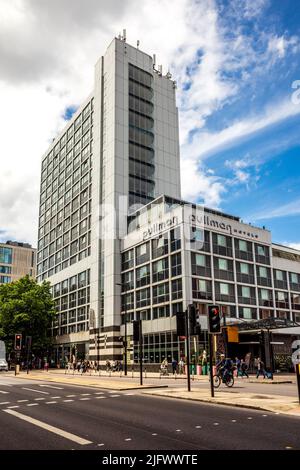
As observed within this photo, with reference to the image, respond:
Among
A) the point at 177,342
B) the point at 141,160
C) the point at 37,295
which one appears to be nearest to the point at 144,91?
the point at 141,160

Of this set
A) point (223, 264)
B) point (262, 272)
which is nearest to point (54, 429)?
point (223, 264)

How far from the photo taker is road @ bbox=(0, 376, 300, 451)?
7.84 m

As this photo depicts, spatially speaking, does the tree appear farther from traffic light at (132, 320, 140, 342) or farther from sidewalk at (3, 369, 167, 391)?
traffic light at (132, 320, 140, 342)

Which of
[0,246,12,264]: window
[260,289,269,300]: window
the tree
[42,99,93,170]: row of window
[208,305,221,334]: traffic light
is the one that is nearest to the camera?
[208,305,221,334]: traffic light

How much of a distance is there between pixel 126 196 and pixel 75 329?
2465cm

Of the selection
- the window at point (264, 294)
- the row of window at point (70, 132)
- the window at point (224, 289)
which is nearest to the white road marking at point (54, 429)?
the window at point (224, 289)

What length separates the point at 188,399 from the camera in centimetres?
1641

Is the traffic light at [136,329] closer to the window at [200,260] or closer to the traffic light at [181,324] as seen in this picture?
the traffic light at [181,324]

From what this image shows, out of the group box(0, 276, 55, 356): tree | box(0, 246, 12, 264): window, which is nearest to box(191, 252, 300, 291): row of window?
box(0, 276, 55, 356): tree

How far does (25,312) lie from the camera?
66.9m

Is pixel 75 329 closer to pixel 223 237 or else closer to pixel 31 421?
pixel 223 237

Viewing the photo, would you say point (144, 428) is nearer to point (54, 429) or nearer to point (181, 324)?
point (54, 429)

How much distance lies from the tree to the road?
2101 inches
